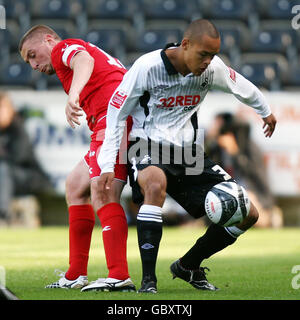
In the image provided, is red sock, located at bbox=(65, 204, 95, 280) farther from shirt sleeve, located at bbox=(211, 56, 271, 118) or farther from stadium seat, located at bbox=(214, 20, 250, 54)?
stadium seat, located at bbox=(214, 20, 250, 54)

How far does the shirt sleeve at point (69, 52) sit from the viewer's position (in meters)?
5.36

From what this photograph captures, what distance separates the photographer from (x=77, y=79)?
512 centimetres

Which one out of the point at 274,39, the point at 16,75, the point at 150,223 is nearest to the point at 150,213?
the point at 150,223

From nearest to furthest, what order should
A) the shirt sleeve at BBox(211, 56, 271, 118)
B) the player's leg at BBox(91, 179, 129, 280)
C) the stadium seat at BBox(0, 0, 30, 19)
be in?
the player's leg at BBox(91, 179, 129, 280)
the shirt sleeve at BBox(211, 56, 271, 118)
the stadium seat at BBox(0, 0, 30, 19)

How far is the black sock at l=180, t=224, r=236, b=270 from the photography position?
17.5 ft

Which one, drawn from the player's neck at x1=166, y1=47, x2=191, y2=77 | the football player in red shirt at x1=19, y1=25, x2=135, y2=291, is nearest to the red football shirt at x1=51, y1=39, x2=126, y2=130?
the football player in red shirt at x1=19, y1=25, x2=135, y2=291

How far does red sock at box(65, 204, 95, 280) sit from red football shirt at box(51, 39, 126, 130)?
59 cm

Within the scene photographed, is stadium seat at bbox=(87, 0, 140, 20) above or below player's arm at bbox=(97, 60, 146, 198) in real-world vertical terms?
above

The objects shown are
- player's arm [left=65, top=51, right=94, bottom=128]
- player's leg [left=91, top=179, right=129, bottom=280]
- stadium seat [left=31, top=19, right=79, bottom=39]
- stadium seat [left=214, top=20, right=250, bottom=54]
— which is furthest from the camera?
stadium seat [left=214, top=20, right=250, bottom=54]

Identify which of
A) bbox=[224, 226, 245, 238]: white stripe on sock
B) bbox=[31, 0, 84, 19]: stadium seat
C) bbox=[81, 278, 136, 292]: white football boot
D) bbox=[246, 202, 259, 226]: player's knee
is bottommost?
bbox=[81, 278, 136, 292]: white football boot

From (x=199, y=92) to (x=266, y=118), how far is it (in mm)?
673

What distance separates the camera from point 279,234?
1162cm

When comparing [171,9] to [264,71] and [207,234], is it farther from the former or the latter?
[207,234]

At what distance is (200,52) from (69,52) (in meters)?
0.98
